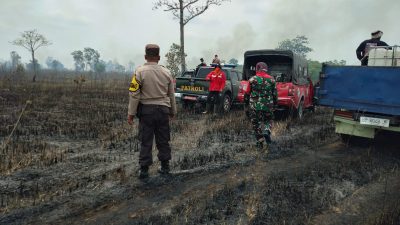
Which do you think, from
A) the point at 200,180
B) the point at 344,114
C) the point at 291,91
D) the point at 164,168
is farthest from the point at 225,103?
the point at 200,180

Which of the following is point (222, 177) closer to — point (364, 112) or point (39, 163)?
point (39, 163)

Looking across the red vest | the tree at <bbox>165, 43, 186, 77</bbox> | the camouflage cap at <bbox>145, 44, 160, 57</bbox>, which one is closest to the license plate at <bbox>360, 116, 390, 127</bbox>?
the camouflage cap at <bbox>145, 44, 160, 57</bbox>

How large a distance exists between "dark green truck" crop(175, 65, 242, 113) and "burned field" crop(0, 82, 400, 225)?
165 inches

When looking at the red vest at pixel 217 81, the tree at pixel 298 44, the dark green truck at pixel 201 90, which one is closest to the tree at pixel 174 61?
the dark green truck at pixel 201 90

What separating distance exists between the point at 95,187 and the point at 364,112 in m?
5.70

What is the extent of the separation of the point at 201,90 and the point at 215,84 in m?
0.90

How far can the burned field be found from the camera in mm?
4012

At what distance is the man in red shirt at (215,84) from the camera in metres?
12.5

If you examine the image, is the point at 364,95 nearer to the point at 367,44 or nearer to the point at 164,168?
the point at 367,44

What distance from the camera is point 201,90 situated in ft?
43.5

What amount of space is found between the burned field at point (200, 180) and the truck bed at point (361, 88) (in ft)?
3.25

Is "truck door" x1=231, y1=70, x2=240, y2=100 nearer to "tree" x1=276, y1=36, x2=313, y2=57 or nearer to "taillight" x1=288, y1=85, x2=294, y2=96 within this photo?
"taillight" x1=288, y1=85, x2=294, y2=96

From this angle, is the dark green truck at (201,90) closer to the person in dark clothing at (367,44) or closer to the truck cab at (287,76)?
the truck cab at (287,76)

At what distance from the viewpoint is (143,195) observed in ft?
15.1
